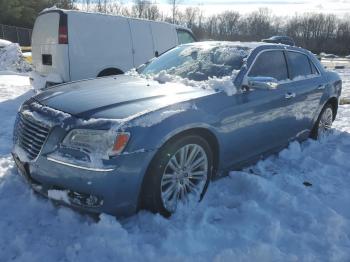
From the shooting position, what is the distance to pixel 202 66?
15.5 ft

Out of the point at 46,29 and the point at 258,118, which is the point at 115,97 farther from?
the point at 46,29

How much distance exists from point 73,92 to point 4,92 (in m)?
6.63

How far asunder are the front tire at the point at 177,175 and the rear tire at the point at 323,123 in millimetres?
2873

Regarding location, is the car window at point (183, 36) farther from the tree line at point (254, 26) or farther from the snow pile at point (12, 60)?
the tree line at point (254, 26)

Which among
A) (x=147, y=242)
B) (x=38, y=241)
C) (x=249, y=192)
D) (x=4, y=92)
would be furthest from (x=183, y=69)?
(x=4, y=92)

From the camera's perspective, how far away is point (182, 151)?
12.1 feet

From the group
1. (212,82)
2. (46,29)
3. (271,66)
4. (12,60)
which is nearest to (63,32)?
(46,29)

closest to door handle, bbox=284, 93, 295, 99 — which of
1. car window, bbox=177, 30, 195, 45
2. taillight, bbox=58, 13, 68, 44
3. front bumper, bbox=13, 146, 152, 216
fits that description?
front bumper, bbox=13, 146, 152, 216

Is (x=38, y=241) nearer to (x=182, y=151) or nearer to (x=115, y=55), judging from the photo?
(x=182, y=151)

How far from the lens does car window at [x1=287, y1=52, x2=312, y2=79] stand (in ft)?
18.0

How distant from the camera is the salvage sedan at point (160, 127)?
322 centimetres

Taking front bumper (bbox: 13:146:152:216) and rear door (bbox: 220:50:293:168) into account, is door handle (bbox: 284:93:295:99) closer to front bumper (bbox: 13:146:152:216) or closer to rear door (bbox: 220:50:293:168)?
rear door (bbox: 220:50:293:168)

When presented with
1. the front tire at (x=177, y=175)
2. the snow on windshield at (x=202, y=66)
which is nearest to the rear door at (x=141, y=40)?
the snow on windshield at (x=202, y=66)

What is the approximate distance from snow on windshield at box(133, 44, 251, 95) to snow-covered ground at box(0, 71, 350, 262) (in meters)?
1.07
